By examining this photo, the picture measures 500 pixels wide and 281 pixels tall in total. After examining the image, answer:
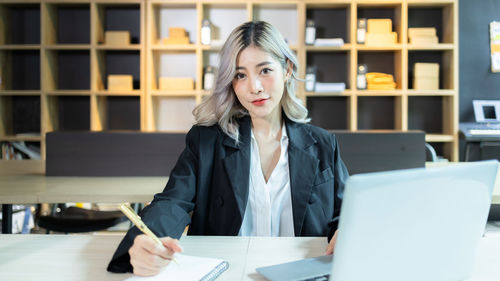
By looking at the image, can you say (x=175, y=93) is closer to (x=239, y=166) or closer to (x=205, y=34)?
(x=205, y=34)

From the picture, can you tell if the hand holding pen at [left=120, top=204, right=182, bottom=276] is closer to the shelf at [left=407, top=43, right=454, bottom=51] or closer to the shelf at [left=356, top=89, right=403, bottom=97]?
the shelf at [left=356, top=89, right=403, bottom=97]

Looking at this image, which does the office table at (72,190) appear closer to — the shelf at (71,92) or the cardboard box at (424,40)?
the shelf at (71,92)

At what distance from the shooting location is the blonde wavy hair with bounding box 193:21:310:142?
1548 millimetres

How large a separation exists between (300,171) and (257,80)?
0.34 meters

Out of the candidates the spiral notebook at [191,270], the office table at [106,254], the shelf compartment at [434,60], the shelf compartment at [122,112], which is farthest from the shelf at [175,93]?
the spiral notebook at [191,270]

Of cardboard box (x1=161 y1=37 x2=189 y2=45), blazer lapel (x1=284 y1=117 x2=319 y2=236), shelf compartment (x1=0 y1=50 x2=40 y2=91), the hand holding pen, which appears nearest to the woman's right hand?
the hand holding pen

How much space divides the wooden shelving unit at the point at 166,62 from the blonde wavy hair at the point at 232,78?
2892 mm

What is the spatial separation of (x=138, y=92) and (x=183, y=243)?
3.62 m

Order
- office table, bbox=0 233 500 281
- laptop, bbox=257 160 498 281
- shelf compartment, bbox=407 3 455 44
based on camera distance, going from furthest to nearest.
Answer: shelf compartment, bbox=407 3 455 44, office table, bbox=0 233 500 281, laptop, bbox=257 160 498 281

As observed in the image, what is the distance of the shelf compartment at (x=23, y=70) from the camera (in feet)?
16.5

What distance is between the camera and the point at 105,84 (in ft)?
16.5

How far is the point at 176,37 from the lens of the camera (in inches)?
185

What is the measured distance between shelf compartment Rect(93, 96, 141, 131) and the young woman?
3559 millimetres

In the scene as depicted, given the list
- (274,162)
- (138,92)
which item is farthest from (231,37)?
(138,92)
